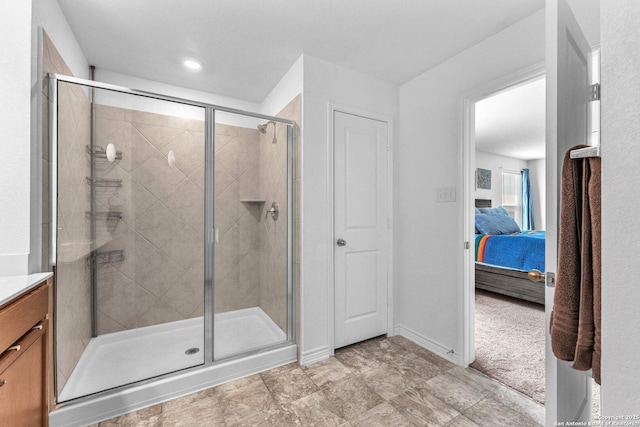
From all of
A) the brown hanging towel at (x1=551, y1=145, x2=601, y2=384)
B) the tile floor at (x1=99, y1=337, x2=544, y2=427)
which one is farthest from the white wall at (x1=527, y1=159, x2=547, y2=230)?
the brown hanging towel at (x1=551, y1=145, x2=601, y2=384)

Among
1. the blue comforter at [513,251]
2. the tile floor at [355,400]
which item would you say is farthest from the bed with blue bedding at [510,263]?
the tile floor at [355,400]

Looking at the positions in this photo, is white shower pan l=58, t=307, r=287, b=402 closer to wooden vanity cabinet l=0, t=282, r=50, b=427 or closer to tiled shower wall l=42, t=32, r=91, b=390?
tiled shower wall l=42, t=32, r=91, b=390

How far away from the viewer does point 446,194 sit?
2.18 metres

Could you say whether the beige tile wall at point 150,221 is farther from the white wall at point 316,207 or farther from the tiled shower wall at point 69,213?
the white wall at point 316,207

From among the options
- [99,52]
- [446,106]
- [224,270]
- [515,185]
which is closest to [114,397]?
[224,270]

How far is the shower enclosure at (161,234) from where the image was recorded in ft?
5.42

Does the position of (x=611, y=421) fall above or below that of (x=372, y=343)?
above

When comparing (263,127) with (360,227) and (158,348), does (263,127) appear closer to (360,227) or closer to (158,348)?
(360,227)

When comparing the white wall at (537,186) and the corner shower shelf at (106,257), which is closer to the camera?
the corner shower shelf at (106,257)

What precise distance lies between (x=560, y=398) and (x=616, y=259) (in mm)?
625

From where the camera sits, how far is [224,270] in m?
2.12

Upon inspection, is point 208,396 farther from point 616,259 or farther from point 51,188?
point 616,259

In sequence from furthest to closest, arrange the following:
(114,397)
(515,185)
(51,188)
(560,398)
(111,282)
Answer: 1. (515,185)
2. (111,282)
3. (114,397)
4. (51,188)
5. (560,398)

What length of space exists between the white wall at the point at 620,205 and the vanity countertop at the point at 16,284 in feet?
5.78
